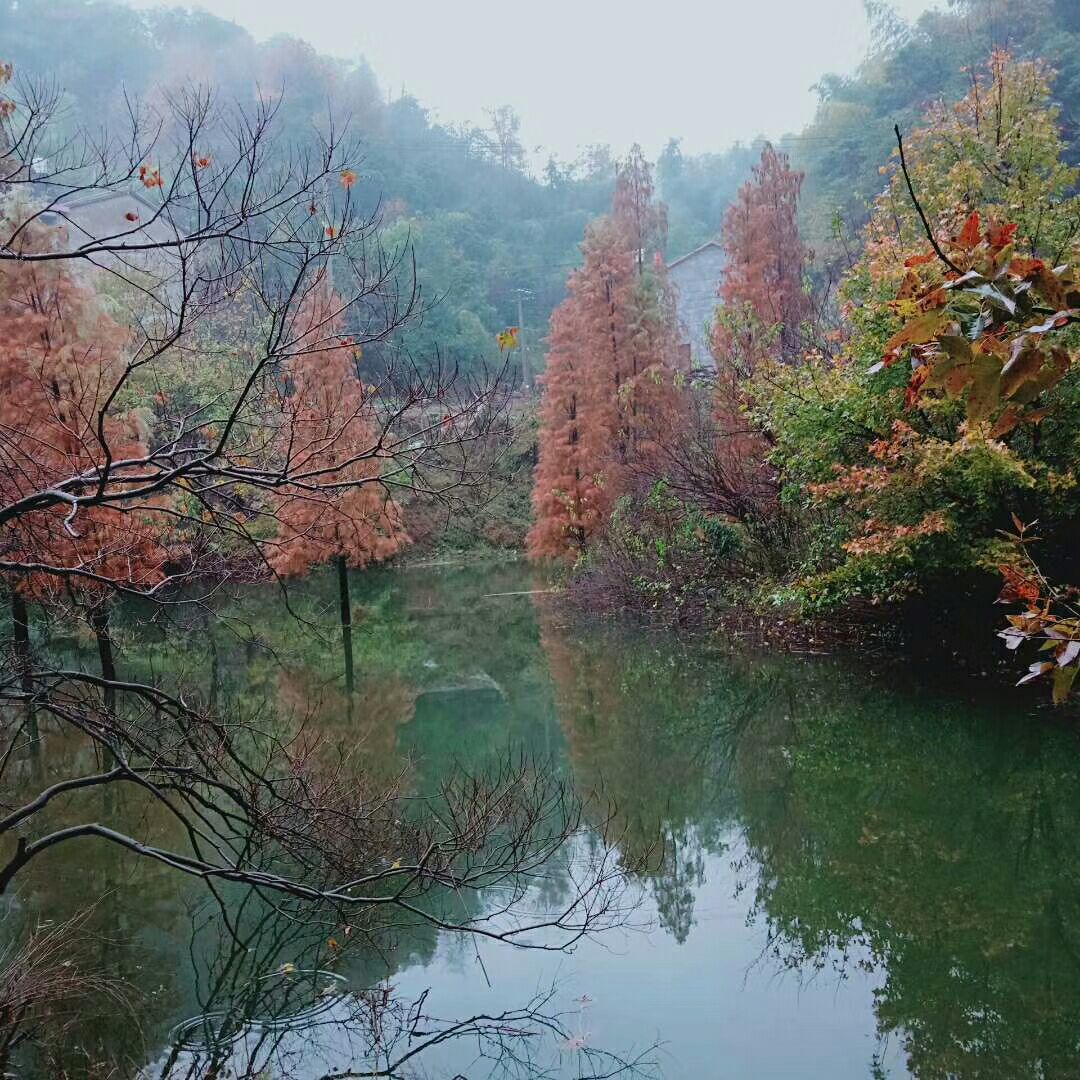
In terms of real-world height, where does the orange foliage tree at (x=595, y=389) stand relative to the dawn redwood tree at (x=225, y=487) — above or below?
above

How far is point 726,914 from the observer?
6039 mm

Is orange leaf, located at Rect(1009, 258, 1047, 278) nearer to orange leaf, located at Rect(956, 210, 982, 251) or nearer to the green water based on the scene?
orange leaf, located at Rect(956, 210, 982, 251)

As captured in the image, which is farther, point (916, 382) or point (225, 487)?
point (225, 487)

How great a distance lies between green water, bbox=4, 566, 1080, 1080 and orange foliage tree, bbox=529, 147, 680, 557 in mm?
8148

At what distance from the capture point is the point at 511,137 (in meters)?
52.6

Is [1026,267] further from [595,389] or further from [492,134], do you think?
[492,134]

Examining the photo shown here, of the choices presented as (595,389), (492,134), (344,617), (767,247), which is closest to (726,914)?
(344,617)

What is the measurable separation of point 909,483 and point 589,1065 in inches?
271

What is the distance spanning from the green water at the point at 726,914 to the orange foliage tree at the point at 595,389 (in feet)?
26.7

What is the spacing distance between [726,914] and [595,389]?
14422 millimetres

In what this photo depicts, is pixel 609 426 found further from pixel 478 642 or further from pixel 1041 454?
pixel 1041 454

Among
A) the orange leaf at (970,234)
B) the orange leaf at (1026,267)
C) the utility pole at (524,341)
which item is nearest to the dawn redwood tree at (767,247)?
the utility pole at (524,341)

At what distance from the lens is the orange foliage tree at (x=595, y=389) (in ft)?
62.8

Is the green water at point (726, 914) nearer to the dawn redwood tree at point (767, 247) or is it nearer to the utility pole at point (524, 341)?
the dawn redwood tree at point (767, 247)
